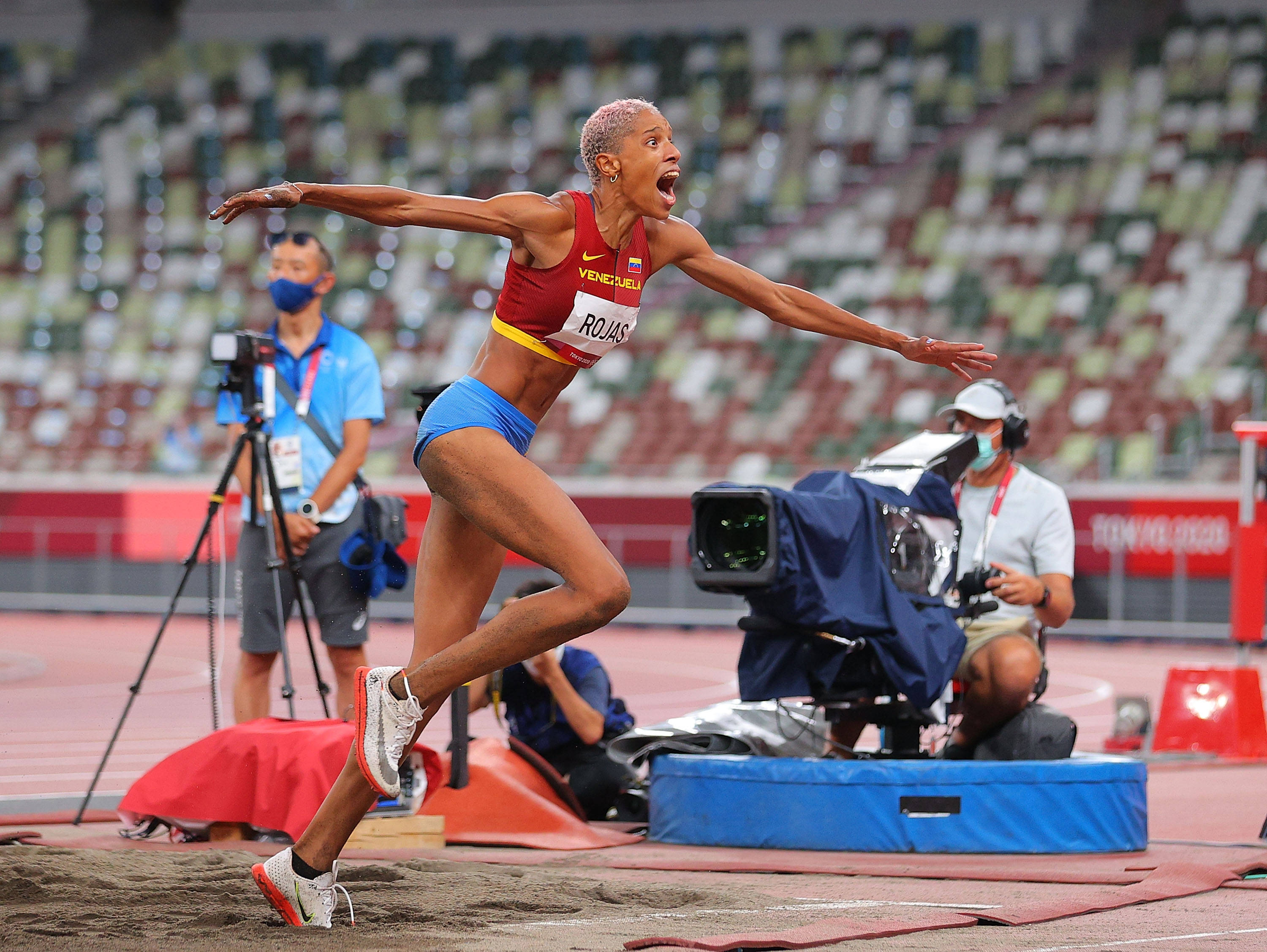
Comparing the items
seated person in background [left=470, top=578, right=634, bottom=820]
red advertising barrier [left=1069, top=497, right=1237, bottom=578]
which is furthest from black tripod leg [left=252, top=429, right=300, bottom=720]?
red advertising barrier [left=1069, top=497, right=1237, bottom=578]

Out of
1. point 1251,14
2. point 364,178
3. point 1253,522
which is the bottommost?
point 1253,522

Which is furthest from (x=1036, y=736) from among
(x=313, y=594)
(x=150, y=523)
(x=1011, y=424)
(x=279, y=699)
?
(x=150, y=523)

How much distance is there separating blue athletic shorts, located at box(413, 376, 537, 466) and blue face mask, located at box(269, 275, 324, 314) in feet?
7.54

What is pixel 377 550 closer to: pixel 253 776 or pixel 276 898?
pixel 253 776

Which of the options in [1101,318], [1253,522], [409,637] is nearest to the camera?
[1253,522]

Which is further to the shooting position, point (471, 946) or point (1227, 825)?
point (1227, 825)

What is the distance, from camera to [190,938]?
141 inches

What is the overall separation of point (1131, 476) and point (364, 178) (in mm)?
11535

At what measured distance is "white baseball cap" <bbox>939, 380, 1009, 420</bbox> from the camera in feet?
20.6

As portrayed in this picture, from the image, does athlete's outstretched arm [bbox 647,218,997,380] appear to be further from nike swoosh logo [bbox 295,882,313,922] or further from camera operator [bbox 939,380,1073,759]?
nike swoosh logo [bbox 295,882,313,922]

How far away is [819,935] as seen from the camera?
144 inches

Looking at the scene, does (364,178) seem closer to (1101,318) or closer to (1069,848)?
(1101,318)

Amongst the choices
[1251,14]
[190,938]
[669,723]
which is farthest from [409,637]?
[1251,14]

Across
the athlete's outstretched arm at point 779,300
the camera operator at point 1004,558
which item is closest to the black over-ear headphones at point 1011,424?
the camera operator at point 1004,558
